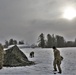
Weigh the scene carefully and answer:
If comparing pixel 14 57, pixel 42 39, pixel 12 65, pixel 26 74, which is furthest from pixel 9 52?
pixel 42 39

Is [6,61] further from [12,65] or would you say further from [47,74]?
[47,74]

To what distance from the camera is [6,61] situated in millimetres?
24359

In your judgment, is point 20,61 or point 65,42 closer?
point 20,61

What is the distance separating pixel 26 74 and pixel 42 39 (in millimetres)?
156248

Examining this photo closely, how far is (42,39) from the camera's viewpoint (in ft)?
569

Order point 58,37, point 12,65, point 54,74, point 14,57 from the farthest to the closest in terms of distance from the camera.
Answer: point 58,37 < point 14,57 < point 12,65 < point 54,74

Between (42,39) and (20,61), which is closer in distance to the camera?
(20,61)

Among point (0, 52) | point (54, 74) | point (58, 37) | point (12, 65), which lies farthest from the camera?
point (58, 37)

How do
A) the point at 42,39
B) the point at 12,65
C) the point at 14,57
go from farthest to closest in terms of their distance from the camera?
the point at 42,39 → the point at 14,57 → the point at 12,65

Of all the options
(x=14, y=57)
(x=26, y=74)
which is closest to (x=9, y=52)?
(x=14, y=57)

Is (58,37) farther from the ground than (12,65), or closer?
farther from the ground

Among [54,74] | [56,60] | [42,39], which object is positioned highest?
[42,39]

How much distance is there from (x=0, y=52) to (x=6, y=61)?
387 cm

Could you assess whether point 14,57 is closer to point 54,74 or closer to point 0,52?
point 0,52
